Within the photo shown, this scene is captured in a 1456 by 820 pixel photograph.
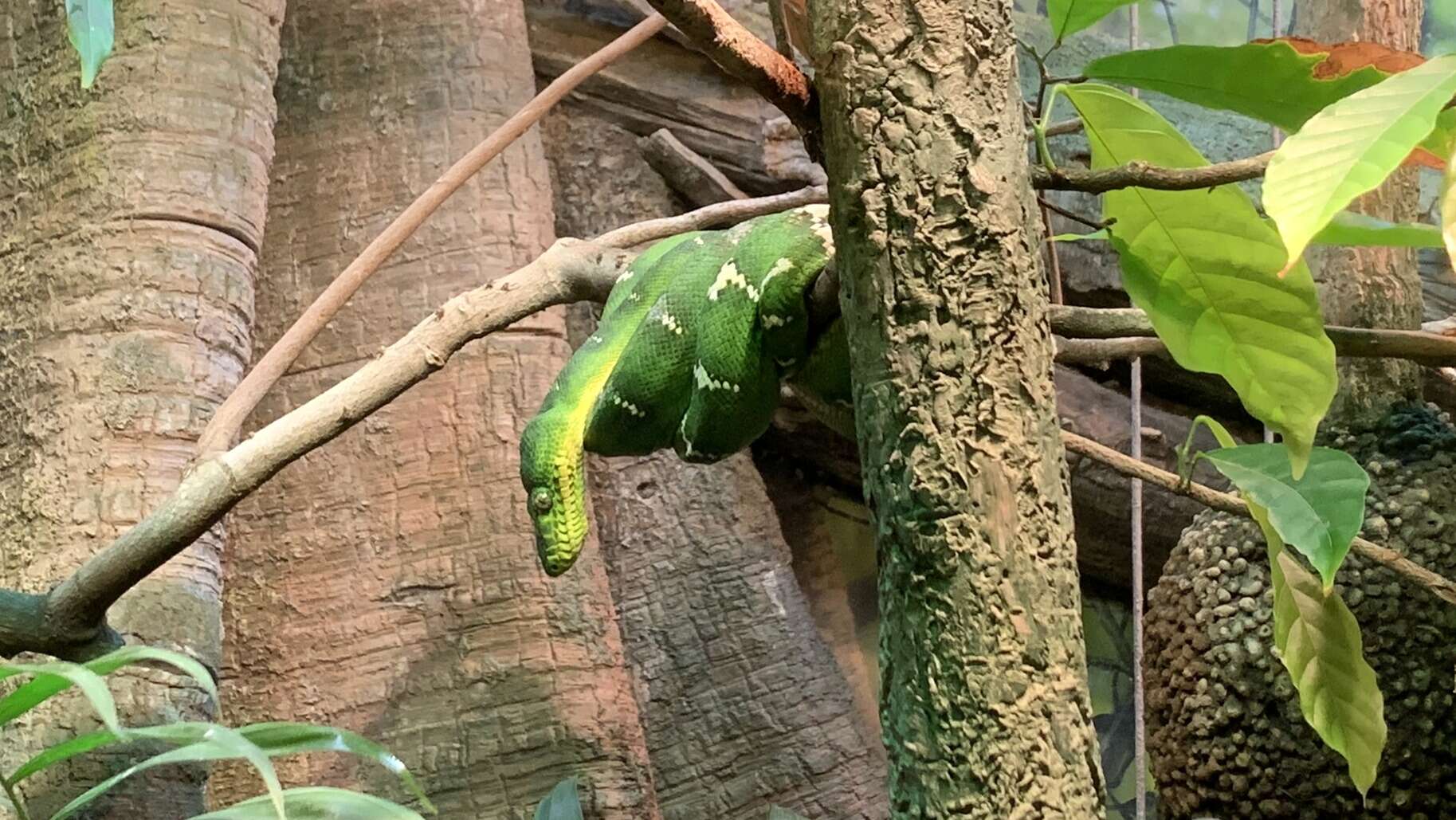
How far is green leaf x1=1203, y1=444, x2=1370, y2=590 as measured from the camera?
2.42 ft

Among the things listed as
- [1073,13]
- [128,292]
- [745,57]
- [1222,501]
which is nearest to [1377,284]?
[1222,501]

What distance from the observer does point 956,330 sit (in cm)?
64

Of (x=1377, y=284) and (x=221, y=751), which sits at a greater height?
(x=1377, y=284)

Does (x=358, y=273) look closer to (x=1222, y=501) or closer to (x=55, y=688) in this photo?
(x=55, y=688)

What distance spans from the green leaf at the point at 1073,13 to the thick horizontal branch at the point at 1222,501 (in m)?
0.30

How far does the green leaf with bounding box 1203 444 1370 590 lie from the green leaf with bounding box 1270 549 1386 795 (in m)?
0.08

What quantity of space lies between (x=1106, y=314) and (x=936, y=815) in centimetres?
45

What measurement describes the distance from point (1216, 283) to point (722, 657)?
1047 mm

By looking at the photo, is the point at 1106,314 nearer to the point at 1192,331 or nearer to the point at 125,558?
the point at 1192,331

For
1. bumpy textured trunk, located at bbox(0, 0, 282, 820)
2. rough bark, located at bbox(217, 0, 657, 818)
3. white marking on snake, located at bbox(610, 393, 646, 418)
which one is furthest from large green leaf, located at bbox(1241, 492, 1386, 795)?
bumpy textured trunk, located at bbox(0, 0, 282, 820)

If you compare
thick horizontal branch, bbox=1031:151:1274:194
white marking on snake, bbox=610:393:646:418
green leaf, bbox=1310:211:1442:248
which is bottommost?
white marking on snake, bbox=610:393:646:418

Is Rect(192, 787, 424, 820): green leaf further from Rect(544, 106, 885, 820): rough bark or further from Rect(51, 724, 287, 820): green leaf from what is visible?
Rect(544, 106, 885, 820): rough bark

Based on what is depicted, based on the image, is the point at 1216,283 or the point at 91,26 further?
the point at 1216,283

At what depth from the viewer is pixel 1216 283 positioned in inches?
31.5
